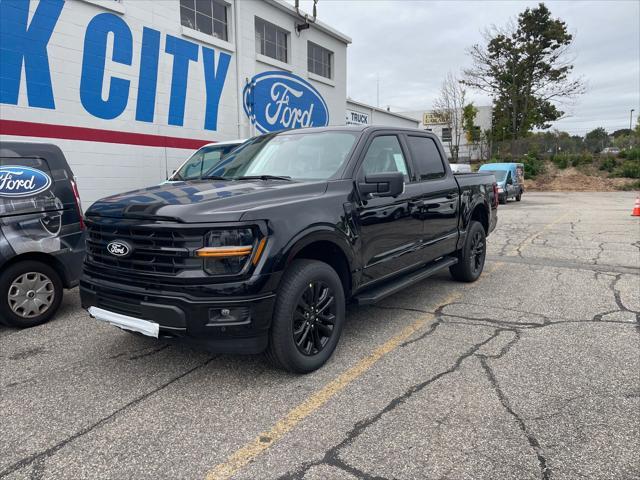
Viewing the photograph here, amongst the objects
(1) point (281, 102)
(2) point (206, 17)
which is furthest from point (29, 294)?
(1) point (281, 102)

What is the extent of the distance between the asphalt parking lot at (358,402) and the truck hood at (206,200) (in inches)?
Result: 49.3

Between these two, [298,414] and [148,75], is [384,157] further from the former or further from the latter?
[148,75]

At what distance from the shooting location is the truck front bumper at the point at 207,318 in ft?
9.96

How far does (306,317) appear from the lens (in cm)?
351

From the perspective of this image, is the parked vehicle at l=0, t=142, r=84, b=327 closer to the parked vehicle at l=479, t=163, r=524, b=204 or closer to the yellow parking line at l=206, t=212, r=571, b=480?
the yellow parking line at l=206, t=212, r=571, b=480

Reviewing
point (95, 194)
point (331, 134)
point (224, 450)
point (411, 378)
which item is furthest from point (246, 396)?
point (95, 194)

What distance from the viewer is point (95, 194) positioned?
30.2ft

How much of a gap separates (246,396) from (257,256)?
3.23 ft

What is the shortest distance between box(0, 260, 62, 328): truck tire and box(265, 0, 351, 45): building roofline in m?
11.1

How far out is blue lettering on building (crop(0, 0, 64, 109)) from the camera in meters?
7.62

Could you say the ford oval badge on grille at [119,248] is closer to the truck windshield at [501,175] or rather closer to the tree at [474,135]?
the truck windshield at [501,175]

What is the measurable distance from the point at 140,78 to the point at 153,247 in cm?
793

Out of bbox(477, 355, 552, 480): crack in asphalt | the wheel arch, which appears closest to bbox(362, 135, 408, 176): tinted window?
the wheel arch

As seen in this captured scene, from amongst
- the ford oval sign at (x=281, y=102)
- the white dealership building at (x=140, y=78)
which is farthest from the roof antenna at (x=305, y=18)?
the ford oval sign at (x=281, y=102)
